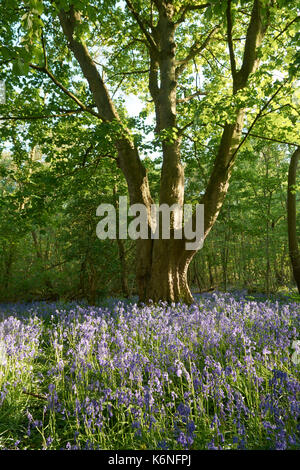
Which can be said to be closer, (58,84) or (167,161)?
(58,84)

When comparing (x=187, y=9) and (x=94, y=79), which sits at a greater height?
(x=187, y=9)

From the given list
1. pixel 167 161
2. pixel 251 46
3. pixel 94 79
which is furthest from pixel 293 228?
pixel 94 79

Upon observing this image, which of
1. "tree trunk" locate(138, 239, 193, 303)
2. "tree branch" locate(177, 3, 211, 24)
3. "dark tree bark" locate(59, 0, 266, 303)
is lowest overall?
"tree trunk" locate(138, 239, 193, 303)

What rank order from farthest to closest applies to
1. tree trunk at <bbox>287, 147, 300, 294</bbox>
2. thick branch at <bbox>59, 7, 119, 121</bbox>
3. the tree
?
1. tree trunk at <bbox>287, 147, 300, 294</bbox>
2. thick branch at <bbox>59, 7, 119, 121</bbox>
3. the tree

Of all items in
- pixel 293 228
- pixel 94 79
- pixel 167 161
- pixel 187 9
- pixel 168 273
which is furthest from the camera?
pixel 293 228

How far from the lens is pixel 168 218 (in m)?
6.82

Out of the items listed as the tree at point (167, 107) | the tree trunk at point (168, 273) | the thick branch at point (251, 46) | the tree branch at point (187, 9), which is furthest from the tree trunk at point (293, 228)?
the tree branch at point (187, 9)

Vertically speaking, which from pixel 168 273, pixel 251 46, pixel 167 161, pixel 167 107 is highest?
pixel 251 46

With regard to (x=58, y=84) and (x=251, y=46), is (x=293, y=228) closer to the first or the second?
(x=251, y=46)

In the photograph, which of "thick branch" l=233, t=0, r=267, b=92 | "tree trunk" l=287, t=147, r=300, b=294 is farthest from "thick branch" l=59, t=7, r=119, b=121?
"tree trunk" l=287, t=147, r=300, b=294

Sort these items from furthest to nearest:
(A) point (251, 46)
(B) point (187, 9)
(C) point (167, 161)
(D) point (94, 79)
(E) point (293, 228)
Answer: (E) point (293, 228) < (B) point (187, 9) < (D) point (94, 79) < (C) point (167, 161) < (A) point (251, 46)

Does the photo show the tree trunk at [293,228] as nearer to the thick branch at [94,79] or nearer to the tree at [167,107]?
the tree at [167,107]

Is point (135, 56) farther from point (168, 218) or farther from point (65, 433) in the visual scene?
point (65, 433)

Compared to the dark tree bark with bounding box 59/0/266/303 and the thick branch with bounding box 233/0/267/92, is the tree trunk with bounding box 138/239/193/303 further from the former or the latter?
the thick branch with bounding box 233/0/267/92
